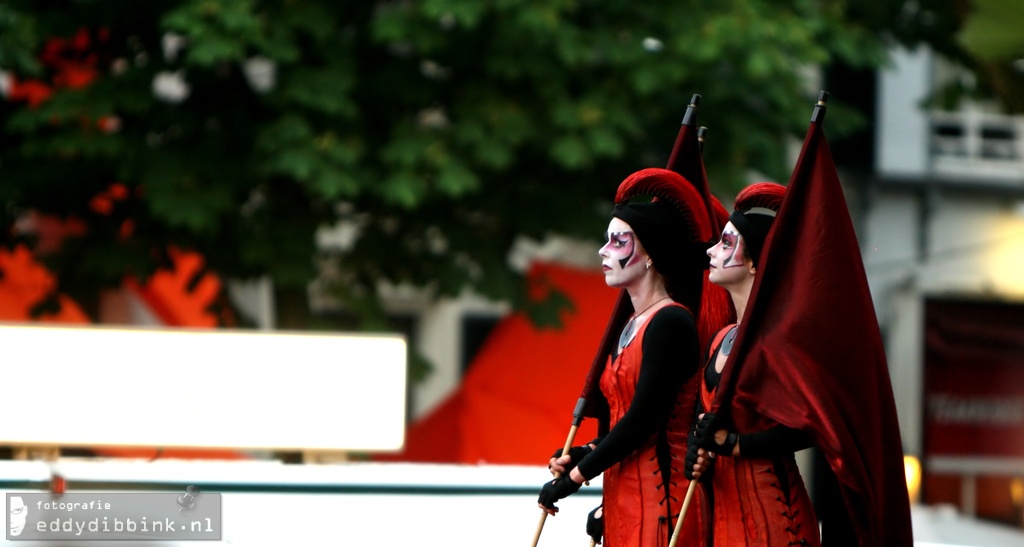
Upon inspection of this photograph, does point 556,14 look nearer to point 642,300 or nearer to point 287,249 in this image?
point 287,249

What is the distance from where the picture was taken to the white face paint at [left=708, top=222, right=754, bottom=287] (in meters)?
3.72

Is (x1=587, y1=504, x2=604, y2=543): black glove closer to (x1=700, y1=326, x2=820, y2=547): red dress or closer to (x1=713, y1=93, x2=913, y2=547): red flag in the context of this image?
(x1=700, y1=326, x2=820, y2=547): red dress

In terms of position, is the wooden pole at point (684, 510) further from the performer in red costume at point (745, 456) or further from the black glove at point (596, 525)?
the black glove at point (596, 525)

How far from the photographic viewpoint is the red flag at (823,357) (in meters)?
3.46

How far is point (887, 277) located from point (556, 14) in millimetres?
9376

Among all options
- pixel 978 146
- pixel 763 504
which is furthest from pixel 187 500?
pixel 978 146

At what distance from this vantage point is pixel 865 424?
3.47 metres

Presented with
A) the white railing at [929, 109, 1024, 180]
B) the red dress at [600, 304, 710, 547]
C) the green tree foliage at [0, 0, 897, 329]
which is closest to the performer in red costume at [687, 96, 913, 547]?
the red dress at [600, 304, 710, 547]

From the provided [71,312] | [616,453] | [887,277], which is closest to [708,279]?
[616,453]

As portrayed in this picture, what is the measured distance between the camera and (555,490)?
148 inches

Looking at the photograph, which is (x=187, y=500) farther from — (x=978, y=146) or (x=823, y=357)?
(x=978, y=146)

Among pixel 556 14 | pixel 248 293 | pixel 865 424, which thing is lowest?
pixel 865 424

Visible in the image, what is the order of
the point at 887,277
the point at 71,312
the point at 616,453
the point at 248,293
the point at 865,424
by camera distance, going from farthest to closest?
the point at 887,277 < the point at 248,293 < the point at 71,312 < the point at 616,453 < the point at 865,424

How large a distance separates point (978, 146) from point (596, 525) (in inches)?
544
